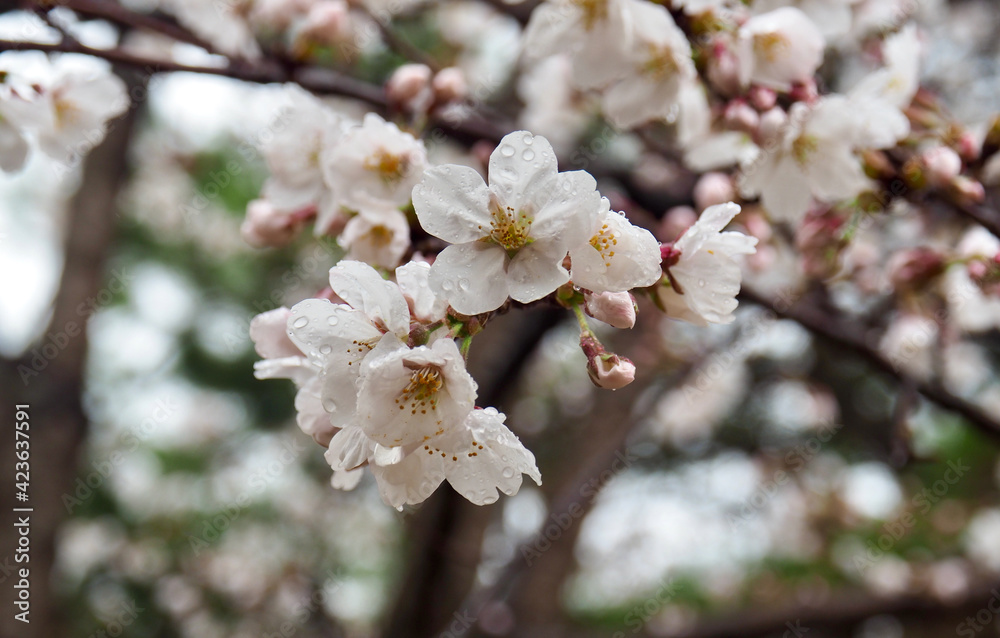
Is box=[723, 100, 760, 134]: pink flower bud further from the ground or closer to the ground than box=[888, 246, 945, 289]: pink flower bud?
further from the ground

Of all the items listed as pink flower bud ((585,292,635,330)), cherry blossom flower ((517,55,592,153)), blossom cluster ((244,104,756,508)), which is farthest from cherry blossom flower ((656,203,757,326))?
cherry blossom flower ((517,55,592,153))

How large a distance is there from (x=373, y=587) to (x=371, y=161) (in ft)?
16.3

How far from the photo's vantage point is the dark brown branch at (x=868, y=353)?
1551 millimetres

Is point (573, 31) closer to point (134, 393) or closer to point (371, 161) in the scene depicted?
point (371, 161)

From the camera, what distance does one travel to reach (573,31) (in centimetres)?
106

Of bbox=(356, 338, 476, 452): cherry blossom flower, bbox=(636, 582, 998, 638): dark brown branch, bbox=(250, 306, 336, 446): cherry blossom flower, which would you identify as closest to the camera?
bbox=(356, 338, 476, 452): cherry blossom flower

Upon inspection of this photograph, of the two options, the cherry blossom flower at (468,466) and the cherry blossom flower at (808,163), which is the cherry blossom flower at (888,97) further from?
the cherry blossom flower at (468,466)

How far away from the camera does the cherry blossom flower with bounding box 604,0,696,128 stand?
3.19 ft

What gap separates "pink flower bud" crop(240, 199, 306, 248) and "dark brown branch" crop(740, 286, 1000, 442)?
1039 mm

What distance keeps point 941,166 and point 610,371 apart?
2.44ft

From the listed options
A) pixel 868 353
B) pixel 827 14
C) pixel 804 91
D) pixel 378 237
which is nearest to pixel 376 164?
pixel 378 237

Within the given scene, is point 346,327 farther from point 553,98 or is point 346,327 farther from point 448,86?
point 553,98

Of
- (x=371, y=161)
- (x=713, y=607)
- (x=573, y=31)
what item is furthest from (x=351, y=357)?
(x=713, y=607)

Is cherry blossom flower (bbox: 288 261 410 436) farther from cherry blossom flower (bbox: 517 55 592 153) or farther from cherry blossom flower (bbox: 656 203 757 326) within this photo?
cherry blossom flower (bbox: 517 55 592 153)
